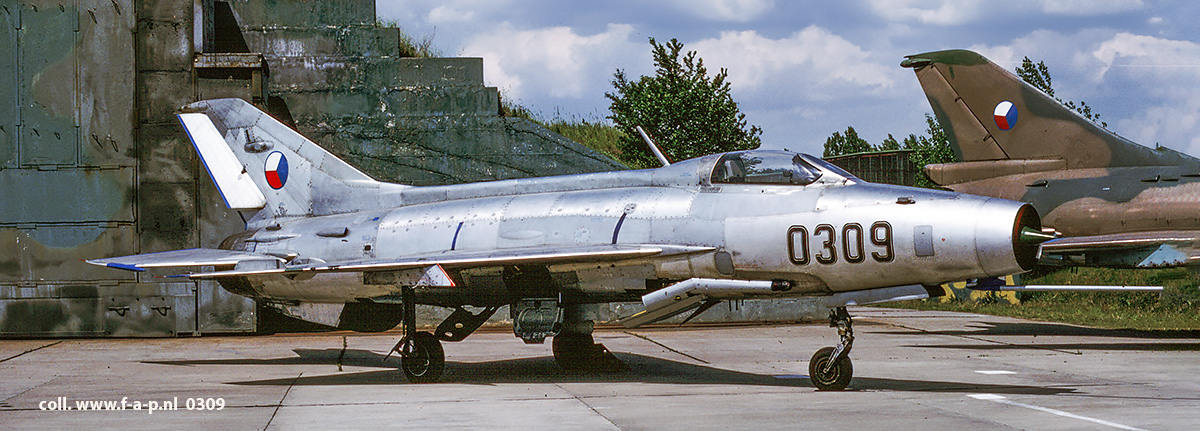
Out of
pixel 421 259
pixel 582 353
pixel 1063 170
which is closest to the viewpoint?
pixel 421 259

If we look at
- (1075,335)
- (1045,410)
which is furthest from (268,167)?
(1075,335)

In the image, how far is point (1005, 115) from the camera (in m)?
18.4

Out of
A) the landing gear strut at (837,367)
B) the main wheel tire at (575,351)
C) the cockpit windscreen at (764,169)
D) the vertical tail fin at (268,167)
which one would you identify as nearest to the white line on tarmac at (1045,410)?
the landing gear strut at (837,367)

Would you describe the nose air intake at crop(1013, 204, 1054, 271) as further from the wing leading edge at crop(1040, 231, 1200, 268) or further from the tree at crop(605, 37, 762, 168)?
the tree at crop(605, 37, 762, 168)

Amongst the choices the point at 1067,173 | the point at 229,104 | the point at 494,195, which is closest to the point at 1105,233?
the point at 1067,173

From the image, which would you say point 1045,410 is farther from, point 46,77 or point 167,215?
point 46,77

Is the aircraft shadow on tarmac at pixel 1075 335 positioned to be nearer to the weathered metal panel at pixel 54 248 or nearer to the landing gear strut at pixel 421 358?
the landing gear strut at pixel 421 358

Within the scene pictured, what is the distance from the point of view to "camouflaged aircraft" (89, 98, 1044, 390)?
33.0ft

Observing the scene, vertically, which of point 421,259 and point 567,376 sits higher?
point 421,259

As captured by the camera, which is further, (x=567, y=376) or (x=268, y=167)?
(x=268, y=167)

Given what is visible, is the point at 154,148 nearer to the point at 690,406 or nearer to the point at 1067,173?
the point at 690,406

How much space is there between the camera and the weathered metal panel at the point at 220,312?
63.5 ft

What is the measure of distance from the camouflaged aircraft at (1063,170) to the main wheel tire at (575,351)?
7752mm

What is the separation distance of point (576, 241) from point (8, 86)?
507 inches
